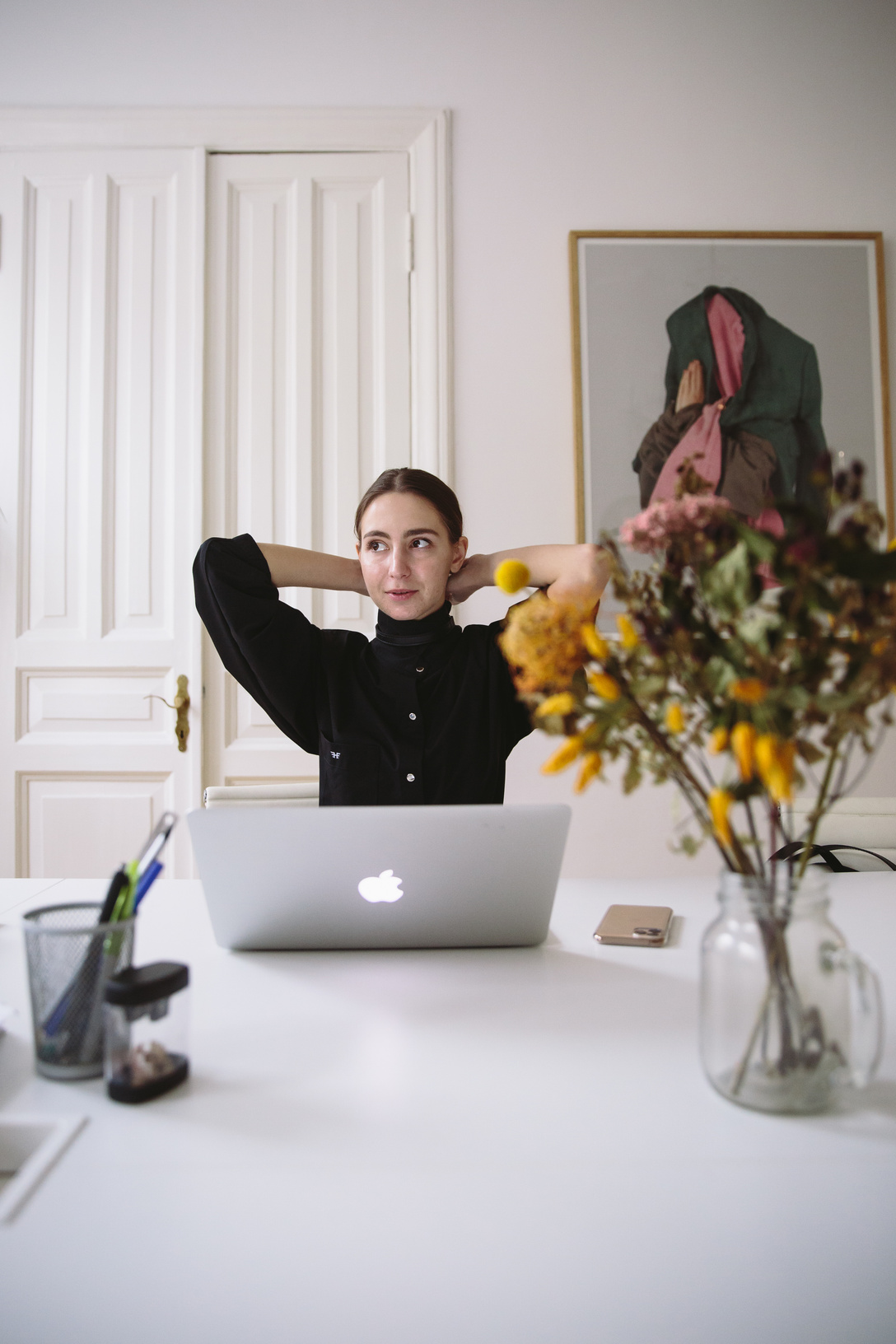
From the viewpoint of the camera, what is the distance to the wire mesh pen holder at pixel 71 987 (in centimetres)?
65

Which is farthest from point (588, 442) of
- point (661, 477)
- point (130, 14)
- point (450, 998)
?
point (450, 998)

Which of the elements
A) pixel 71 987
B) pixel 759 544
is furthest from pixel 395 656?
pixel 759 544

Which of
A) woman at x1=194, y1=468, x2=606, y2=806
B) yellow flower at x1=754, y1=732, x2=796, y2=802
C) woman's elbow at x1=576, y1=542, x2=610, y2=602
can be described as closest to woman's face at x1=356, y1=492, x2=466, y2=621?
woman at x1=194, y1=468, x2=606, y2=806

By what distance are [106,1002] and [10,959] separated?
424mm

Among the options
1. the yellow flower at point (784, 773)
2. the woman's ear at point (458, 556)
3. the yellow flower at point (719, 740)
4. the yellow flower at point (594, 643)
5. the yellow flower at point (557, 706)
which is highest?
the woman's ear at point (458, 556)

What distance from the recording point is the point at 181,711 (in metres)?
2.46

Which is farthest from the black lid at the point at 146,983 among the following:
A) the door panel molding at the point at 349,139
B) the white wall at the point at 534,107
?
the door panel molding at the point at 349,139

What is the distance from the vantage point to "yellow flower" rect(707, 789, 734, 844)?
1.77 feet

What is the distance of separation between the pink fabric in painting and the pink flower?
1.98m

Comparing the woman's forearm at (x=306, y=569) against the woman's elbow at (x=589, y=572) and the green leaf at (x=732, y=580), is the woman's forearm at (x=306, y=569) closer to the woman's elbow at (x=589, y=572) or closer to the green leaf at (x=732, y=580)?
the woman's elbow at (x=589, y=572)

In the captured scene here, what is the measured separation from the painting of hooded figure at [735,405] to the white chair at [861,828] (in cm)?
108

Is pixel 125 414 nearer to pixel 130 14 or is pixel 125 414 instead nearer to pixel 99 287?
pixel 99 287

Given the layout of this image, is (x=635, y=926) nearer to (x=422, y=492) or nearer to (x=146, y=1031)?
(x=146, y=1031)

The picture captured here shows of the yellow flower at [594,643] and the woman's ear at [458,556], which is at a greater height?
the woman's ear at [458,556]
